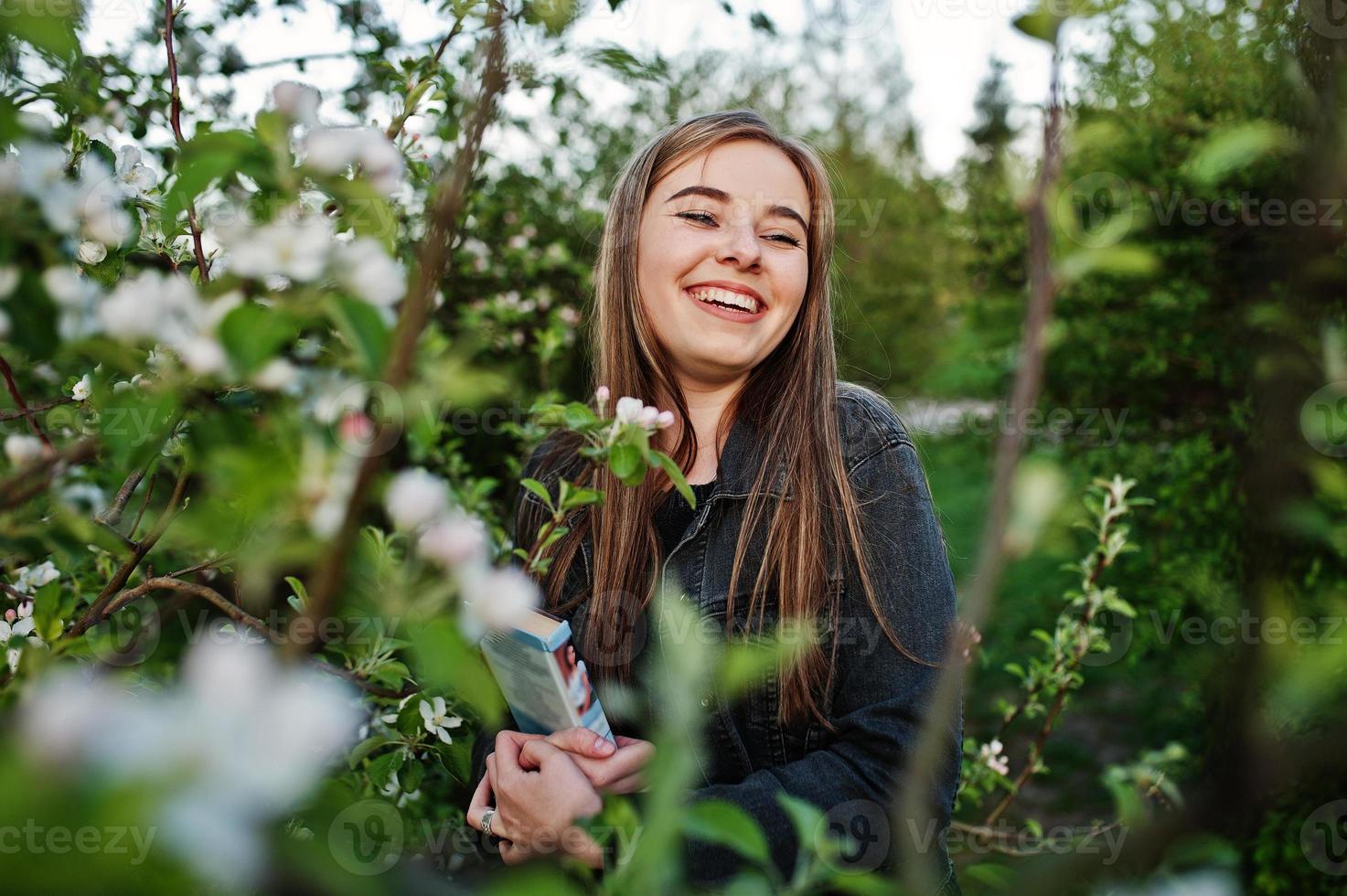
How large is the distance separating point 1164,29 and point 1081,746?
116 inches

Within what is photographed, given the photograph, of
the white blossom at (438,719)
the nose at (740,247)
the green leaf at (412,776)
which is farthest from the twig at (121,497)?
the nose at (740,247)

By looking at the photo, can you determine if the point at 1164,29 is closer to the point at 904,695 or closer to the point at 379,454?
the point at 904,695

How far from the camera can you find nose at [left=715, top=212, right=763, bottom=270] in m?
1.72

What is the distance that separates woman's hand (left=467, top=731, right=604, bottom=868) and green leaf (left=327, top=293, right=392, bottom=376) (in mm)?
824

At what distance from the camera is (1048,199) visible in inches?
15.9

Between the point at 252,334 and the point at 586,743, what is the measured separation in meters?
0.94

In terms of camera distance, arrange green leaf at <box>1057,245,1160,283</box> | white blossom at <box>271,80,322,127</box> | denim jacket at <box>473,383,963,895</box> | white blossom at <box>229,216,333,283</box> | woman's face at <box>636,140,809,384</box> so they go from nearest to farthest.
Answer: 1. green leaf at <box>1057,245,1160,283</box>
2. white blossom at <box>229,216,333,283</box>
3. white blossom at <box>271,80,322,127</box>
4. denim jacket at <box>473,383,963,895</box>
5. woman's face at <box>636,140,809,384</box>

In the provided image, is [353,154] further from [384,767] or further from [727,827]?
[384,767]

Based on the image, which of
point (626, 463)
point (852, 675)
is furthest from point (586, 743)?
point (626, 463)

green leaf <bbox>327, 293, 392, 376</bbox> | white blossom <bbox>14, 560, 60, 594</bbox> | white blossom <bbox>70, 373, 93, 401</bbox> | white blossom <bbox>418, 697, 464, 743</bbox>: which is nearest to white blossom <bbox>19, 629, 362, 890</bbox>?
green leaf <bbox>327, 293, 392, 376</bbox>

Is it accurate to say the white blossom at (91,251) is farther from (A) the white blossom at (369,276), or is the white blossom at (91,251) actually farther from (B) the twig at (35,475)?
(A) the white blossom at (369,276)

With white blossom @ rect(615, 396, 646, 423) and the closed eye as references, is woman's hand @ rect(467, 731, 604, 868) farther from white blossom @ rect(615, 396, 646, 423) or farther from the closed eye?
the closed eye

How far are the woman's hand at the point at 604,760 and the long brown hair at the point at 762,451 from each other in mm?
336

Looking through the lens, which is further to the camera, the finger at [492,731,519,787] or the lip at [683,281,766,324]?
the lip at [683,281,766,324]
